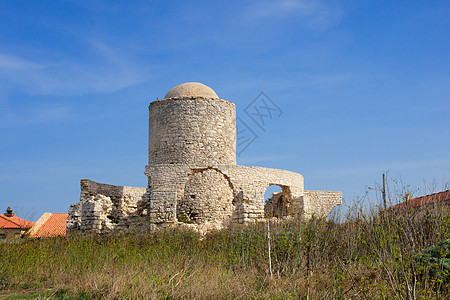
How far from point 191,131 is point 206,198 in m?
3.02

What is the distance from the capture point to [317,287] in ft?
19.6

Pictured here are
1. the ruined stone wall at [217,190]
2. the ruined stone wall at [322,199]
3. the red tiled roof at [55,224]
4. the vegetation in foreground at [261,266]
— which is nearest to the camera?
the vegetation in foreground at [261,266]

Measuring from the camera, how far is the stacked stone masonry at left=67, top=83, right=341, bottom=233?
603 inches

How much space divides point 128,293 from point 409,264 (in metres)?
4.05

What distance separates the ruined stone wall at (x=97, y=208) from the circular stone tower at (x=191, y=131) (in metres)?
2.25

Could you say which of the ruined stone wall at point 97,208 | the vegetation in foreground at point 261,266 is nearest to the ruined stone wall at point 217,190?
the ruined stone wall at point 97,208

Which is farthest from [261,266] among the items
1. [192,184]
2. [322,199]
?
[322,199]

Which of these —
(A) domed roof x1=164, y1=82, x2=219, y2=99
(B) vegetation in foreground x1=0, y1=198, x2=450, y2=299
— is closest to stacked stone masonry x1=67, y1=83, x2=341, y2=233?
(A) domed roof x1=164, y1=82, x2=219, y2=99

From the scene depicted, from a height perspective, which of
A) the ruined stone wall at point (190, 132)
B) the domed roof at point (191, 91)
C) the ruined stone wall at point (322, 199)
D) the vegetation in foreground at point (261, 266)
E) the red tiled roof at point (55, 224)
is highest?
the domed roof at point (191, 91)

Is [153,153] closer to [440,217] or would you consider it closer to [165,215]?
[165,215]

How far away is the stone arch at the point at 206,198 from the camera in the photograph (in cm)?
1703

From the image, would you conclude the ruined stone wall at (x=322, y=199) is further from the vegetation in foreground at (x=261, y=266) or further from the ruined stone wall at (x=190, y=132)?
the vegetation in foreground at (x=261, y=266)

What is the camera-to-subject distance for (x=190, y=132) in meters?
Answer: 18.2

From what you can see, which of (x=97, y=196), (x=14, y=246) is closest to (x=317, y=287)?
(x=14, y=246)
